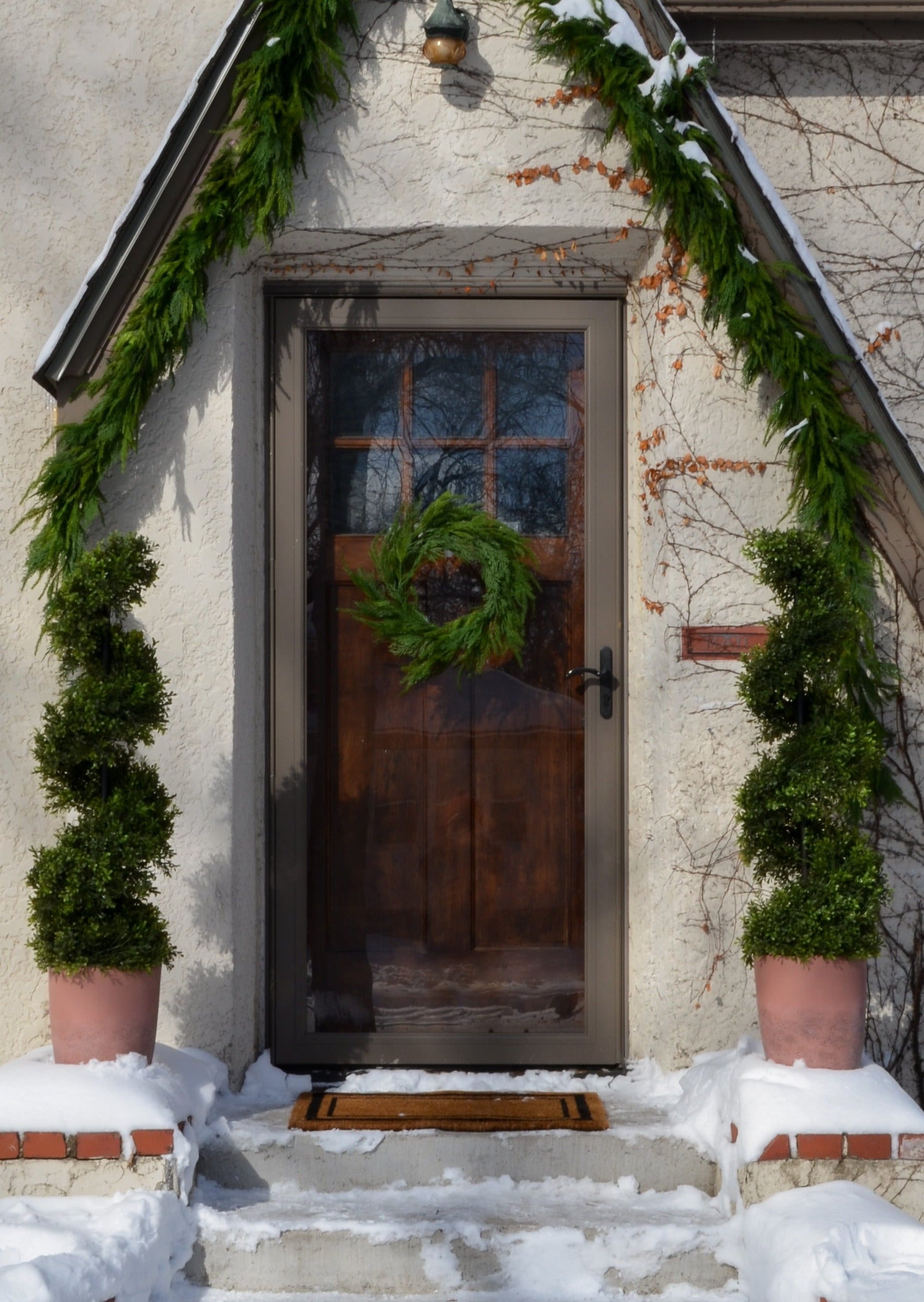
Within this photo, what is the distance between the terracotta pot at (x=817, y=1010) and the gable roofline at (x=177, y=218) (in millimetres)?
1297

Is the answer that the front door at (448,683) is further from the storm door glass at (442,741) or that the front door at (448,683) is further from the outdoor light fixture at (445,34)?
the outdoor light fixture at (445,34)

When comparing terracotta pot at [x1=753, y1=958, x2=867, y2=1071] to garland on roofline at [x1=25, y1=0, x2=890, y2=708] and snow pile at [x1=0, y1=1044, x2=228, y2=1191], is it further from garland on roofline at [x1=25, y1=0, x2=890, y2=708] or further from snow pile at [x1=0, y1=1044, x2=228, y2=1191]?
snow pile at [x1=0, y1=1044, x2=228, y2=1191]

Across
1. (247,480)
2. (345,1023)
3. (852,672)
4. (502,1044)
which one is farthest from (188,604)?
(852,672)

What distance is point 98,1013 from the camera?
2.91 meters

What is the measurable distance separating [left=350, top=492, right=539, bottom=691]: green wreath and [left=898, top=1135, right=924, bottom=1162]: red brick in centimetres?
170

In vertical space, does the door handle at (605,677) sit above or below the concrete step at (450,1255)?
above

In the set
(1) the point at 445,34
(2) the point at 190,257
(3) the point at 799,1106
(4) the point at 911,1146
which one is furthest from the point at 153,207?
(4) the point at 911,1146

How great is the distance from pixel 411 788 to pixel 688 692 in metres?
0.92

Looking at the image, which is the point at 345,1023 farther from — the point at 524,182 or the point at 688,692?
the point at 524,182

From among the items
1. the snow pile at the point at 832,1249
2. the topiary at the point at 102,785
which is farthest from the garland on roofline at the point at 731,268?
the topiary at the point at 102,785

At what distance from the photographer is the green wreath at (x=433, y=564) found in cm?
376

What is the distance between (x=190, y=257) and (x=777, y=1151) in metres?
2.72

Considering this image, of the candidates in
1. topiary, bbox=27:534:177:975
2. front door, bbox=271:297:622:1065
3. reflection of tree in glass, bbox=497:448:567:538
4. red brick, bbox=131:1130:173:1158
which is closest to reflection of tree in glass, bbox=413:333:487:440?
front door, bbox=271:297:622:1065

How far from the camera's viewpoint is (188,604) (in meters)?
3.52
